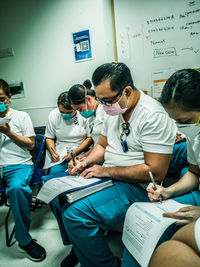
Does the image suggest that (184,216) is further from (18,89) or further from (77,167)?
(18,89)

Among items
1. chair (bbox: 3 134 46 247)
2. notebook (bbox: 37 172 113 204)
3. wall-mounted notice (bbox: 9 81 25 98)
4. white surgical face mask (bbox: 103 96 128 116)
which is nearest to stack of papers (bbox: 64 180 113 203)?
notebook (bbox: 37 172 113 204)

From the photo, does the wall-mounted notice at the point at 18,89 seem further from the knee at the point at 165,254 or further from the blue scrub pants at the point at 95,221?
the knee at the point at 165,254

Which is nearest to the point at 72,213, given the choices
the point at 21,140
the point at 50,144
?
the point at 21,140

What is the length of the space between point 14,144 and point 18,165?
21 cm

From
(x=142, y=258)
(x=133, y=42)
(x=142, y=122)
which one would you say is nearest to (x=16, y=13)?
(x=133, y=42)

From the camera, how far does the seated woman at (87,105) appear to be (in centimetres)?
179

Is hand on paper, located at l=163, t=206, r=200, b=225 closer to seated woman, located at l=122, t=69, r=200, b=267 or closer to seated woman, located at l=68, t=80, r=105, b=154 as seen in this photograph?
seated woman, located at l=122, t=69, r=200, b=267

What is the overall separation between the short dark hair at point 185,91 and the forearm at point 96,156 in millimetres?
787

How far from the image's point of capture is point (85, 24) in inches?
89.9

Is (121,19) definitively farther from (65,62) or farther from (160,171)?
(160,171)

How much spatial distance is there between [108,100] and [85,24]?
152 centimetres

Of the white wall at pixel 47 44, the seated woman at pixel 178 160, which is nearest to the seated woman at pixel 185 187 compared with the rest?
the seated woman at pixel 178 160

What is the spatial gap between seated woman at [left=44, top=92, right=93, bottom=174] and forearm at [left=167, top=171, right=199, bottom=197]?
1.21 meters

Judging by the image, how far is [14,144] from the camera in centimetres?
189
